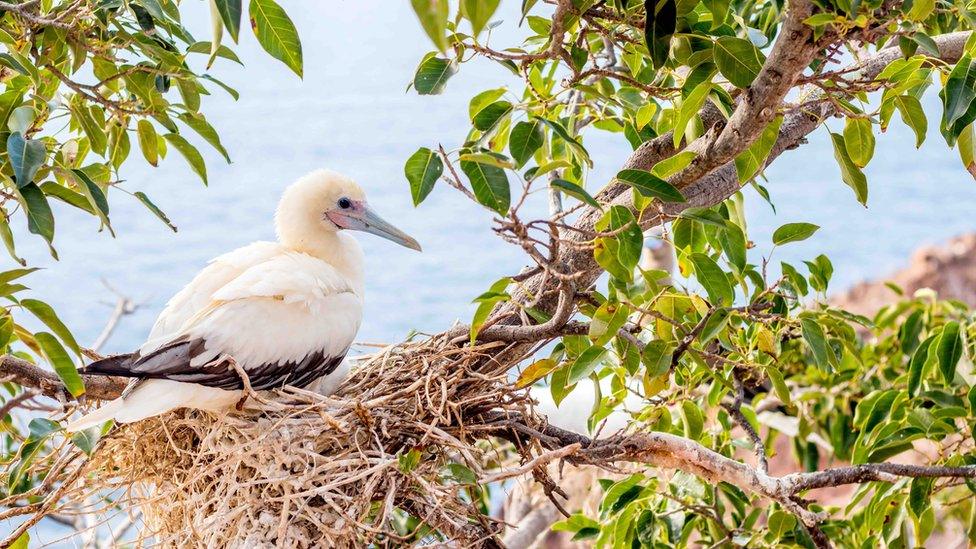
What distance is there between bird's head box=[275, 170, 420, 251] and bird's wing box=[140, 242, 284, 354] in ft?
0.61

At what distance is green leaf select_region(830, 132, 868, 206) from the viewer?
196cm

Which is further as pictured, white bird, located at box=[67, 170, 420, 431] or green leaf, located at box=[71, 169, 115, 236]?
white bird, located at box=[67, 170, 420, 431]

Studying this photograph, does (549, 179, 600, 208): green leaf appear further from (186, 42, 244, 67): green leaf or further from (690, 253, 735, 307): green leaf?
(186, 42, 244, 67): green leaf

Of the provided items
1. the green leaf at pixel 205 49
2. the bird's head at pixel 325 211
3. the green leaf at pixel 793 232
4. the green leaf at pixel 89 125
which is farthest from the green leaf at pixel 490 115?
the bird's head at pixel 325 211

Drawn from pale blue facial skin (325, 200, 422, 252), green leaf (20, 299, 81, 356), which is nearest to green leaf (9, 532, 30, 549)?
green leaf (20, 299, 81, 356)

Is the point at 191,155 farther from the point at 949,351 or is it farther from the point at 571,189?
the point at 949,351

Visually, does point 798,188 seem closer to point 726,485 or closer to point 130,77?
point 726,485

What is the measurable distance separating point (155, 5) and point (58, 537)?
1.31m

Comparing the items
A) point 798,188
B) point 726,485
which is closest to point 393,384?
point 726,485

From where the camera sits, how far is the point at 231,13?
1.11 meters

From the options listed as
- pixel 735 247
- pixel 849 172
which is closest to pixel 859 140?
pixel 849 172

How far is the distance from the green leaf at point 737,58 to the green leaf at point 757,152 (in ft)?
0.51

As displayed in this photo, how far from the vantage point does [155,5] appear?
1971mm

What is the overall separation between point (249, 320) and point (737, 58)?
133cm
